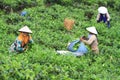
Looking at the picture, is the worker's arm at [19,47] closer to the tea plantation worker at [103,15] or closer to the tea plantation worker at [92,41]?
the tea plantation worker at [92,41]

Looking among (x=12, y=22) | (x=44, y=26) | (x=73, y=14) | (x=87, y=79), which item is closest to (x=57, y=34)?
(x=44, y=26)

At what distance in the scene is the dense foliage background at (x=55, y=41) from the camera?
839cm

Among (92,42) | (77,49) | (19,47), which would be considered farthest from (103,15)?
(19,47)

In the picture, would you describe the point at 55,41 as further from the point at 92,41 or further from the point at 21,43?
the point at 21,43

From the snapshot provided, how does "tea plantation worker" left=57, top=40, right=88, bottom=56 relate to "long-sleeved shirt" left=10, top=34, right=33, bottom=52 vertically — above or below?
below

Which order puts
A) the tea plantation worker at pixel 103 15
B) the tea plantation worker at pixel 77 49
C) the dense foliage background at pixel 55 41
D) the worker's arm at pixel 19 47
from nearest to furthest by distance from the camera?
the dense foliage background at pixel 55 41, the worker's arm at pixel 19 47, the tea plantation worker at pixel 77 49, the tea plantation worker at pixel 103 15

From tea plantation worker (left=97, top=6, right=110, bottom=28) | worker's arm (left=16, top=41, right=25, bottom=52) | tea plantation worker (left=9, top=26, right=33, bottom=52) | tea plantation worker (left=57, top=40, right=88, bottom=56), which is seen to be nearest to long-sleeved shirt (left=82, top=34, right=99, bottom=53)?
tea plantation worker (left=57, top=40, right=88, bottom=56)

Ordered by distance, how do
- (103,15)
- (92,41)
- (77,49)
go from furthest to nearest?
(103,15), (92,41), (77,49)

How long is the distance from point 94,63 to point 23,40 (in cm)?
230

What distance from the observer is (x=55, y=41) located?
1286 cm

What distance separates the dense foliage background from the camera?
839 centimetres

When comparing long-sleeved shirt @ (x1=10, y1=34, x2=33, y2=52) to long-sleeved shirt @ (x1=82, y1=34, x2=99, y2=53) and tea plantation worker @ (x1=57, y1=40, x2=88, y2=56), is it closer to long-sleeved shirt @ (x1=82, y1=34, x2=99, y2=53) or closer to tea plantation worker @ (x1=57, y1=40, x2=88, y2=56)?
tea plantation worker @ (x1=57, y1=40, x2=88, y2=56)

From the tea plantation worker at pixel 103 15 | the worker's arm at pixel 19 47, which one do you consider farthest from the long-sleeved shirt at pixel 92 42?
the tea plantation worker at pixel 103 15

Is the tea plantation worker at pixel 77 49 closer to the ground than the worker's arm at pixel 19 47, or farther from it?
closer to the ground
